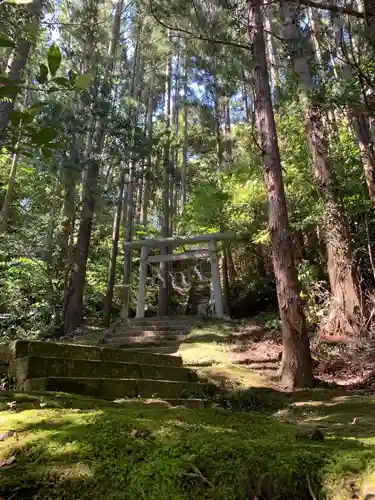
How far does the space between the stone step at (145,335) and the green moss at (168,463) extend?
7.43m

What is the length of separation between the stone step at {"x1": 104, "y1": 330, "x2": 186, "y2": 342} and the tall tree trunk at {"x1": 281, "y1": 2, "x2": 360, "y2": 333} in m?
3.48

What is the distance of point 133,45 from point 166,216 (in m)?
7.71

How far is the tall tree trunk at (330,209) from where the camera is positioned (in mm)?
7289

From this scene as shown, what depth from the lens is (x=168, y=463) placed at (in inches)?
48.4

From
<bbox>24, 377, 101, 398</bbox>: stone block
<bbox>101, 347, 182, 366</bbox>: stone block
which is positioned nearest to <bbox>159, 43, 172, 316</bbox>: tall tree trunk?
<bbox>101, 347, 182, 366</bbox>: stone block

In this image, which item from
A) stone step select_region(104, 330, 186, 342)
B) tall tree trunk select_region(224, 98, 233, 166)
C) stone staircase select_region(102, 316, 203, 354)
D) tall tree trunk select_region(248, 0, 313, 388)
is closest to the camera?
tall tree trunk select_region(248, 0, 313, 388)

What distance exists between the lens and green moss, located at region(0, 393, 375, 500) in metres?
1.14

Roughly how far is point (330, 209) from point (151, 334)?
5.04 metres

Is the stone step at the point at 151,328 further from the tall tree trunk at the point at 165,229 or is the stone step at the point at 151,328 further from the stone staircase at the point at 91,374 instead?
the stone staircase at the point at 91,374

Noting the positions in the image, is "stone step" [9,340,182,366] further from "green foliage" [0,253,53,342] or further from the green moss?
"green foliage" [0,253,53,342]

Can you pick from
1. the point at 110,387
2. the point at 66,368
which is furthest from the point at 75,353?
the point at 110,387

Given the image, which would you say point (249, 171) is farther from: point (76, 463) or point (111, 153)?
point (76, 463)

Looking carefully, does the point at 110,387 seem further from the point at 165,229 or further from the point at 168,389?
the point at 165,229

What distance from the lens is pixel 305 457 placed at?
1.23 meters
